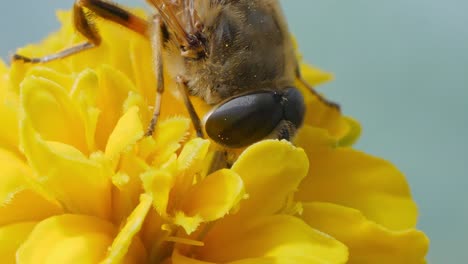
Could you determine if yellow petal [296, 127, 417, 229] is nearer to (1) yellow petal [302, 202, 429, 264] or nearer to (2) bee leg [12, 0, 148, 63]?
(1) yellow petal [302, 202, 429, 264]

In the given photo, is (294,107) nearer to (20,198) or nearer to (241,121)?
(241,121)

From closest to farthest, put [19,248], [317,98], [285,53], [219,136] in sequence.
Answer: [19,248] < [219,136] < [285,53] < [317,98]

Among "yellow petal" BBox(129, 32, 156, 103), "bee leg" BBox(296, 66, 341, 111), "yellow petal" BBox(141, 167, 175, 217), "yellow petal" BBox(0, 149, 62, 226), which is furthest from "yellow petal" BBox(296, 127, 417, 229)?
"yellow petal" BBox(0, 149, 62, 226)

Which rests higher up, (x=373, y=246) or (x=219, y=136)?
(x=219, y=136)

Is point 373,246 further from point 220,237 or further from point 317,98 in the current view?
point 317,98

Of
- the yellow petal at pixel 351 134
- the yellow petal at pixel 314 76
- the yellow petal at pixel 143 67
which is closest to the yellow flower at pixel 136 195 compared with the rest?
the yellow petal at pixel 143 67

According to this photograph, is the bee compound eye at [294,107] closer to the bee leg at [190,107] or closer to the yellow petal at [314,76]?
the bee leg at [190,107]

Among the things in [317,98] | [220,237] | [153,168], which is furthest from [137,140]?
[317,98]
